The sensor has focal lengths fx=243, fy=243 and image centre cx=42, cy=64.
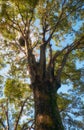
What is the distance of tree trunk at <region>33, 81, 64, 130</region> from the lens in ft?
21.7

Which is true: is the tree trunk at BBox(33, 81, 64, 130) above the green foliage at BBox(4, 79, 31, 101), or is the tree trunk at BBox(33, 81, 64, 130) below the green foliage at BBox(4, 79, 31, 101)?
below

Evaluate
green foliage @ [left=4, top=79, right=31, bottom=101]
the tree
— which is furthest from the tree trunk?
green foliage @ [left=4, top=79, right=31, bottom=101]

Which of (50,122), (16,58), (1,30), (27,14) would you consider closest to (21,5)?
(27,14)

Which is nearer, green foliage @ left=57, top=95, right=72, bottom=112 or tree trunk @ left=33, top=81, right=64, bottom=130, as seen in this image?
tree trunk @ left=33, top=81, right=64, bottom=130

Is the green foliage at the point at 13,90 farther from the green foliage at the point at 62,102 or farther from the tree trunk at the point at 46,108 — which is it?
the tree trunk at the point at 46,108

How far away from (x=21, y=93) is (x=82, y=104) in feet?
10.4

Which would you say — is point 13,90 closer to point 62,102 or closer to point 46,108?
point 62,102

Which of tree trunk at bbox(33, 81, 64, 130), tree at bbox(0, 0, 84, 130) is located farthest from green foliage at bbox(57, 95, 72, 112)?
tree trunk at bbox(33, 81, 64, 130)

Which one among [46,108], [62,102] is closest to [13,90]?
[62,102]

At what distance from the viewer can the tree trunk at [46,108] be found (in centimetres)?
661

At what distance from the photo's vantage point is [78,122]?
1209 centimetres

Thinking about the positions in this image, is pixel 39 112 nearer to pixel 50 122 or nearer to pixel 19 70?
pixel 50 122

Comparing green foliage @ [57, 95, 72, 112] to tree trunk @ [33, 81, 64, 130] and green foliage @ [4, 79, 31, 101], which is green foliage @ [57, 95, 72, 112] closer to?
green foliage @ [4, 79, 31, 101]

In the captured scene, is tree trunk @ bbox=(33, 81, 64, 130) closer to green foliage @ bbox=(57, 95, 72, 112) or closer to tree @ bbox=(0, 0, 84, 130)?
tree @ bbox=(0, 0, 84, 130)
